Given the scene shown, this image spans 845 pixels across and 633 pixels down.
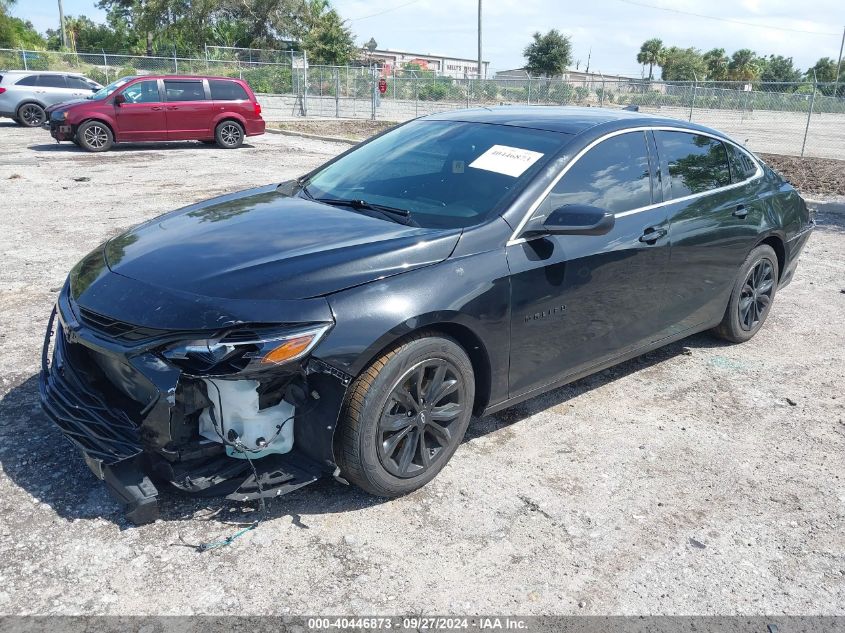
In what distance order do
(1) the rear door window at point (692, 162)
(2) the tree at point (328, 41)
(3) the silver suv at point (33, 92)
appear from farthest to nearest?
(2) the tree at point (328, 41)
(3) the silver suv at point (33, 92)
(1) the rear door window at point (692, 162)

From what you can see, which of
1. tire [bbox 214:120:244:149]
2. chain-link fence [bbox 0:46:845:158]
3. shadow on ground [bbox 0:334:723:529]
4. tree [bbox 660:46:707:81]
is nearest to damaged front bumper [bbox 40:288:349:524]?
shadow on ground [bbox 0:334:723:529]

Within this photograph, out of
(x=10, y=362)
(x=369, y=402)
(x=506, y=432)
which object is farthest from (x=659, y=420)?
(x=10, y=362)

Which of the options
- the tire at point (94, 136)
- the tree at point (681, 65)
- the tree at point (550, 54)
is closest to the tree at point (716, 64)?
the tree at point (681, 65)

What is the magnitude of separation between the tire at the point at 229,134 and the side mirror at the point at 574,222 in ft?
51.5

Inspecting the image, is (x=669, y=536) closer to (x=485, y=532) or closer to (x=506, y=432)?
(x=485, y=532)

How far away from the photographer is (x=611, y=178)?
4.09 metres

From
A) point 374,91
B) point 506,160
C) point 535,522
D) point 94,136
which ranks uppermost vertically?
point 374,91

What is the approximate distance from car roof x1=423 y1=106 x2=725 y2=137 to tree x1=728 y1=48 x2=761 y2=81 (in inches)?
3419

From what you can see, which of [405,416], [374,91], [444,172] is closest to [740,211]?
[444,172]

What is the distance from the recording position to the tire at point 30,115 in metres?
21.3

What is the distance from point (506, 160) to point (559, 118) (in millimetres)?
669

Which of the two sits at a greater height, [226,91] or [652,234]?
[226,91]

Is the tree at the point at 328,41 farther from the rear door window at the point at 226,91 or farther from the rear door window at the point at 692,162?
the rear door window at the point at 692,162

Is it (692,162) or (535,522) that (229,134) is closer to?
(692,162)
